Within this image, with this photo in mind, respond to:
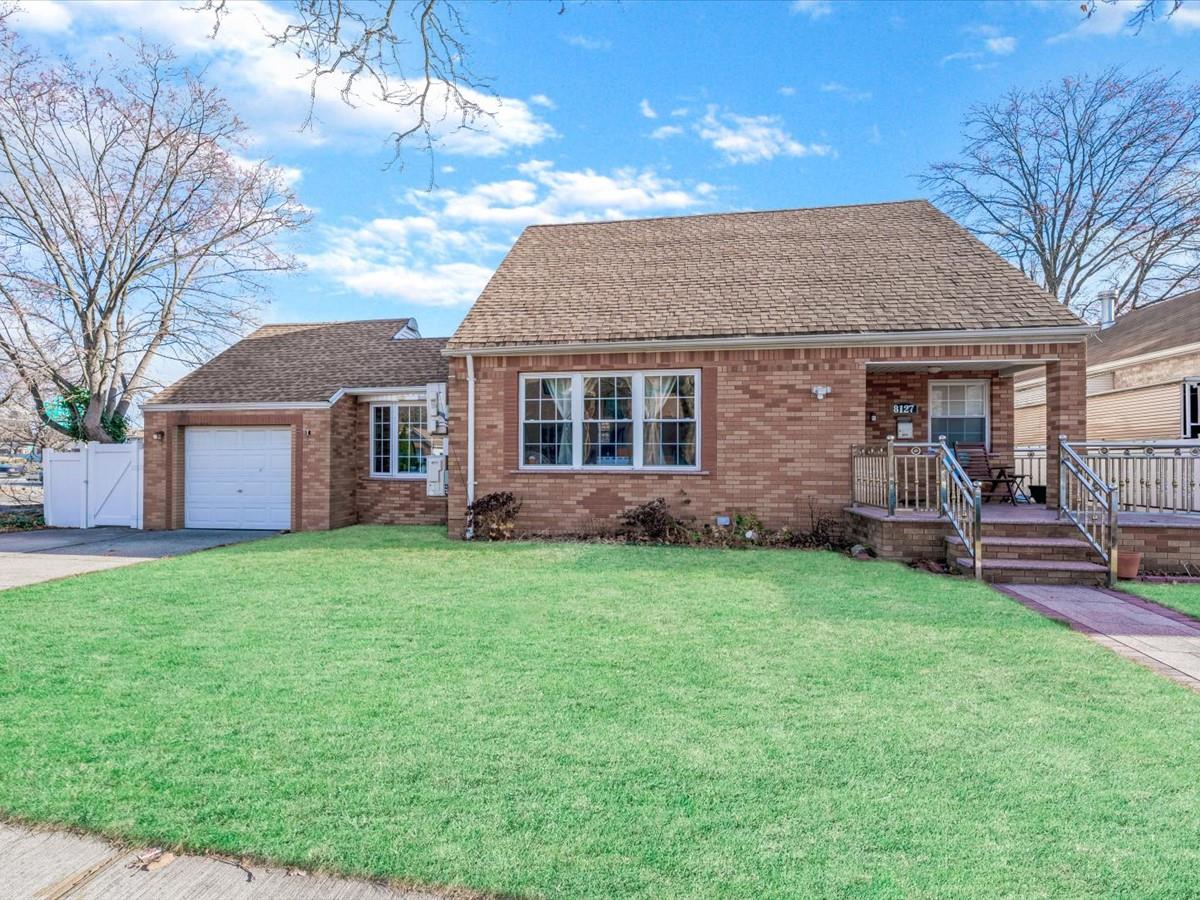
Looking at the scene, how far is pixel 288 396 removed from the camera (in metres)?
14.3

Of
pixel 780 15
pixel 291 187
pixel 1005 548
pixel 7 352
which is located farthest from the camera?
pixel 291 187

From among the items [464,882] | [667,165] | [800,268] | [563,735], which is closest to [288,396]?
[667,165]

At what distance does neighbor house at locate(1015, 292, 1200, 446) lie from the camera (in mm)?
15062

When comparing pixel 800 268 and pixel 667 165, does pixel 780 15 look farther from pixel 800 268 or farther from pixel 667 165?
pixel 667 165

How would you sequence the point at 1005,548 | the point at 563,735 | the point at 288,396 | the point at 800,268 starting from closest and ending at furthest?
the point at 563,735 < the point at 1005,548 < the point at 800,268 < the point at 288,396

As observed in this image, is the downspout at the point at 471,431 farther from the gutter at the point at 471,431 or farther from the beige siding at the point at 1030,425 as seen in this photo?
the beige siding at the point at 1030,425

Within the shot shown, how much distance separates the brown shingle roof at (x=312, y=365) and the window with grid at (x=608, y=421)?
14.0 feet

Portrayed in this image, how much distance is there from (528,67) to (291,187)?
1558cm

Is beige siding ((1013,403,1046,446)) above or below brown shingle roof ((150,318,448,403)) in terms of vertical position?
below

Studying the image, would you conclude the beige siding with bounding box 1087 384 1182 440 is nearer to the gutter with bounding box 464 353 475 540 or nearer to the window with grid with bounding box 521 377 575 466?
the window with grid with bounding box 521 377 575 466

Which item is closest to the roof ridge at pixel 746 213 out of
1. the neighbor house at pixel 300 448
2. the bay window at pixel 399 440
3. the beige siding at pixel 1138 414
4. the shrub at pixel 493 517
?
the neighbor house at pixel 300 448

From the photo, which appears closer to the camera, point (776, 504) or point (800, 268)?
point (776, 504)

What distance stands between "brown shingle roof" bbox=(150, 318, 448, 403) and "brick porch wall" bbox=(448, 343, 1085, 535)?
9.94ft

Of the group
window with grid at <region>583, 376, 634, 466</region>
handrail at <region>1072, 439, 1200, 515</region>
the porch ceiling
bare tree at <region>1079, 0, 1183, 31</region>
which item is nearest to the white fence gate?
window with grid at <region>583, 376, 634, 466</region>
